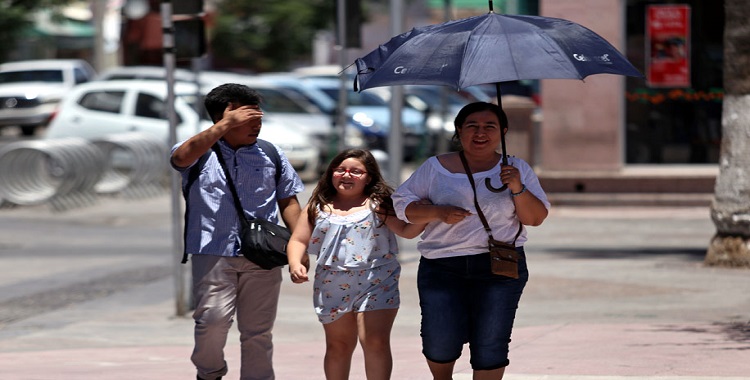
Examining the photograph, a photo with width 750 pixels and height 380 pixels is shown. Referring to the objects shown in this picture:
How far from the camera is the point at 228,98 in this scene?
658 centimetres

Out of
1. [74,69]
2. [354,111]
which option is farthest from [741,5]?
[74,69]

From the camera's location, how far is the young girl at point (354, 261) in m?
6.31

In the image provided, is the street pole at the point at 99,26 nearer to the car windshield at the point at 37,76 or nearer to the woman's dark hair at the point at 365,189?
the car windshield at the point at 37,76

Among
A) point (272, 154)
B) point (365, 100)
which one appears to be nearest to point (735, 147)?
point (272, 154)

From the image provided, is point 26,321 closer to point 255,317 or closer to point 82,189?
point 255,317

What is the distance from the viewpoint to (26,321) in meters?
10.9

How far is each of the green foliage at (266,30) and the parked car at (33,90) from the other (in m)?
11.3

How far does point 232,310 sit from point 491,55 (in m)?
1.76

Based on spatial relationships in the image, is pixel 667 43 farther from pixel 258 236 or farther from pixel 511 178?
pixel 511 178

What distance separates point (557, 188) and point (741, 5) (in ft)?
24.3

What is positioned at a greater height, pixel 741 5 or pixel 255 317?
pixel 741 5

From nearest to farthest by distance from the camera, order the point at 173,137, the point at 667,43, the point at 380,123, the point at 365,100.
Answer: the point at 173,137 → the point at 667,43 → the point at 380,123 → the point at 365,100

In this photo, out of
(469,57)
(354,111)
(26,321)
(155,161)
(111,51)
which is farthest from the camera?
(111,51)

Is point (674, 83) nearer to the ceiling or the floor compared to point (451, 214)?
nearer to the floor
